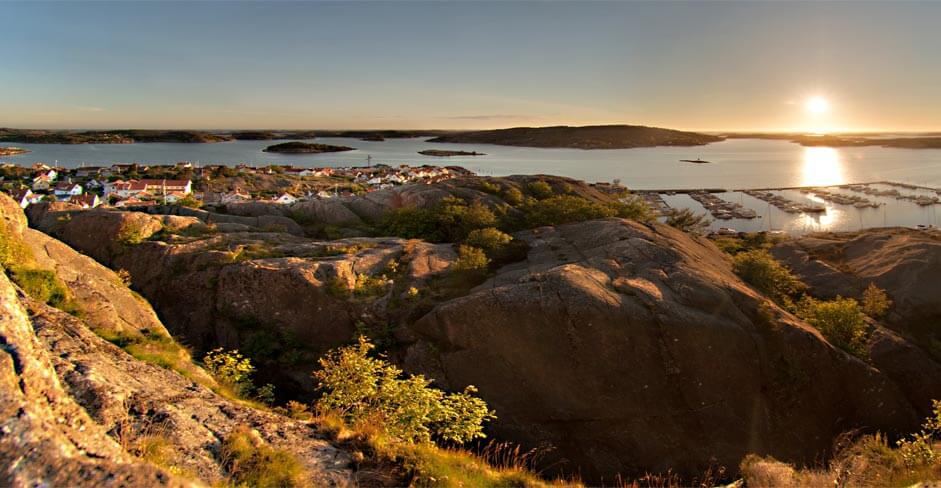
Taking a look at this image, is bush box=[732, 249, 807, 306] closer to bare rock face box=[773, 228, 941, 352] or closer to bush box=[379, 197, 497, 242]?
bare rock face box=[773, 228, 941, 352]

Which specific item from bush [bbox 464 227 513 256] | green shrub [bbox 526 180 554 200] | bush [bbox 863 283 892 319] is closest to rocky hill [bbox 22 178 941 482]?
bush [bbox 464 227 513 256]

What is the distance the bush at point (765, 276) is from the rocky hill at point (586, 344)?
2621mm

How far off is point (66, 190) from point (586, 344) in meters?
101

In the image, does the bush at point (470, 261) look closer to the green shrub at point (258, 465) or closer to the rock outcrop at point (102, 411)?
the rock outcrop at point (102, 411)

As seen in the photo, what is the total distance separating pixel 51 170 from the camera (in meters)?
107

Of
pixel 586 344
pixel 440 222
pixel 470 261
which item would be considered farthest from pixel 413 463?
pixel 440 222

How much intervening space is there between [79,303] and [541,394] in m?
9.39

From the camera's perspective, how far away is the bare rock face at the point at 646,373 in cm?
1010

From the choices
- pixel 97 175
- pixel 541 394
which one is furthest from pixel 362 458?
pixel 97 175

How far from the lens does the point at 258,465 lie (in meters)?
5.02

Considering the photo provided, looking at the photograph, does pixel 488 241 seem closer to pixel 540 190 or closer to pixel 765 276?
pixel 765 276

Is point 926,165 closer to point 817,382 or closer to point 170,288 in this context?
point 817,382

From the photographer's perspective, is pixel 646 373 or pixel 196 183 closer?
pixel 646 373

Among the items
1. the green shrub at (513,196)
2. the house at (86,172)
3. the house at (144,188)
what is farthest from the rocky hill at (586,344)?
the house at (86,172)
